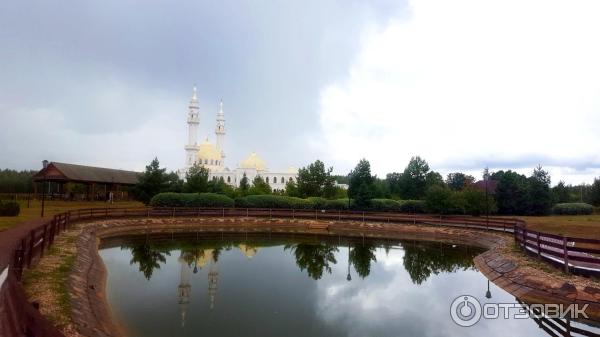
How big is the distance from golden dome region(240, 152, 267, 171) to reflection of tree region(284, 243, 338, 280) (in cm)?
7152

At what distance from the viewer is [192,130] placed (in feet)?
292

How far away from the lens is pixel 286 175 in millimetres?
99062

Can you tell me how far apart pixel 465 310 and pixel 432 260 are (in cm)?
936

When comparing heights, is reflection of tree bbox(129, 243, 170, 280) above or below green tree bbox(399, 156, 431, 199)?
below

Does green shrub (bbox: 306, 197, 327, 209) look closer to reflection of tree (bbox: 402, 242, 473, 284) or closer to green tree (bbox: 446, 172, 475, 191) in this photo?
reflection of tree (bbox: 402, 242, 473, 284)

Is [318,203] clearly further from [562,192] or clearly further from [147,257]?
[562,192]

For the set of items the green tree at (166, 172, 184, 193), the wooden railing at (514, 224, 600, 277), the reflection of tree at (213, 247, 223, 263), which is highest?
the green tree at (166, 172, 184, 193)

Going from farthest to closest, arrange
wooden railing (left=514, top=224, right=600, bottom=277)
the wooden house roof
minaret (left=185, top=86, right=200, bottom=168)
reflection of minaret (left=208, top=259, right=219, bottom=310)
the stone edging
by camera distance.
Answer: minaret (left=185, top=86, right=200, bottom=168)
the wooden house roof
wooden railing (left=514, top=224, right=600, bottom=277)
reflection of minaret (left=208, top=259, right=219, bottom=310)
the stone edging

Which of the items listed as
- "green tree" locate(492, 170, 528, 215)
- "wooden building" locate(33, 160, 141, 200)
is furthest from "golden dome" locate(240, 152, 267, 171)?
"green tree" locate(492, 170, 528, 215)

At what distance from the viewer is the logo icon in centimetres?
1165

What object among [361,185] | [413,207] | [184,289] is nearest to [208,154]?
[361,185]

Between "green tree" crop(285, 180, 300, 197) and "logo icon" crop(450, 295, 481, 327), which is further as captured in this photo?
"green tree" crop(285, 180, 300, 197)

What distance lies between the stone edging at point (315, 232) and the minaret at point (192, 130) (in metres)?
53.2

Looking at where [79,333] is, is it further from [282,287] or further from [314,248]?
[314,248]
